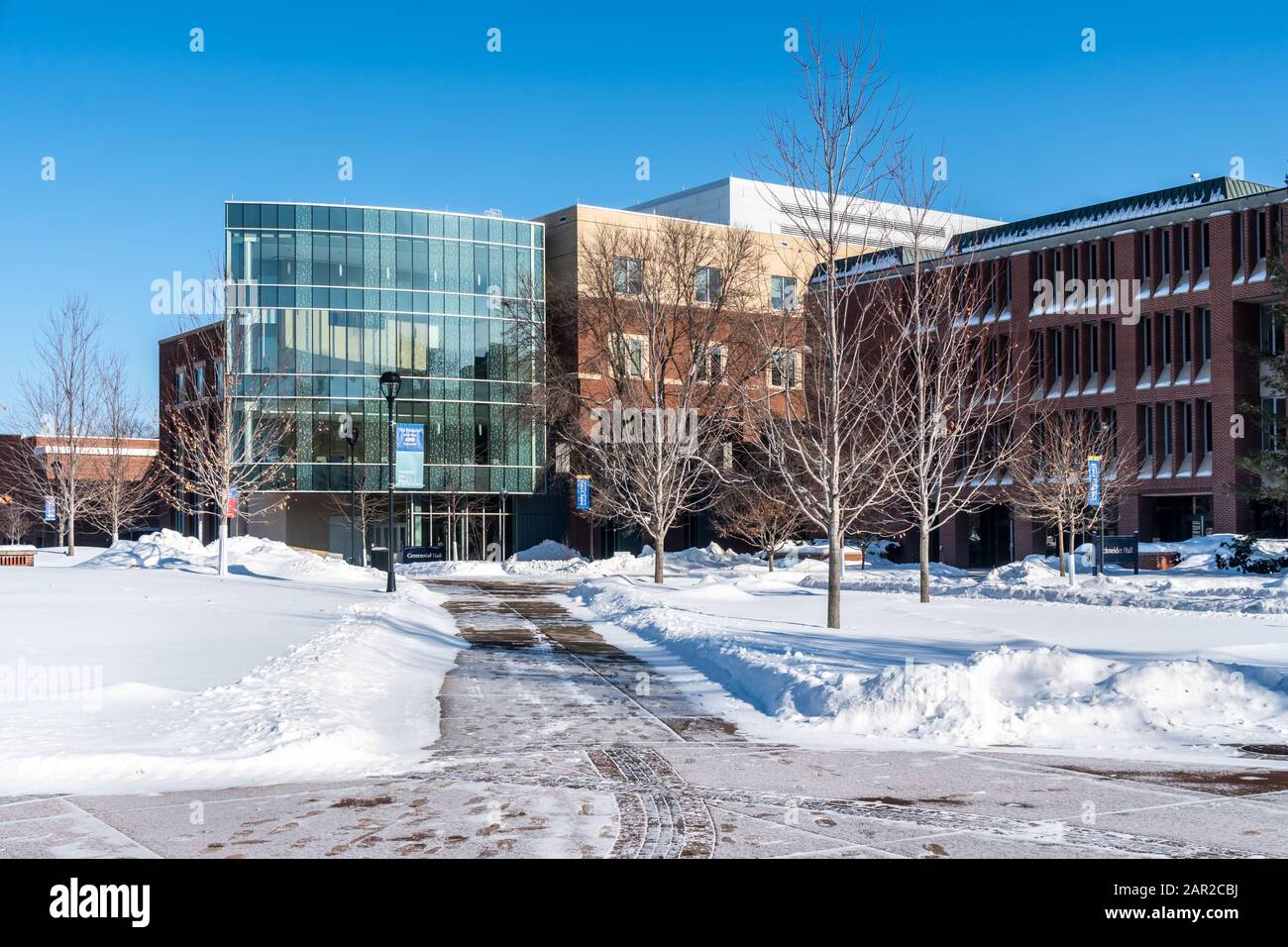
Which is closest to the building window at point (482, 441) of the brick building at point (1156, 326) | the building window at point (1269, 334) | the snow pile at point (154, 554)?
the snow pile at point (154, 554)

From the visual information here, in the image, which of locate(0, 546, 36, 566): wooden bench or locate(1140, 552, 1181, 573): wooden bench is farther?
locate(1140, 552, 1181, 573): wooden bench

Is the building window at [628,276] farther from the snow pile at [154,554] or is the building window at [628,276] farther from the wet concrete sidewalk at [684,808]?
the wet concrete sidewalk at [684,808]

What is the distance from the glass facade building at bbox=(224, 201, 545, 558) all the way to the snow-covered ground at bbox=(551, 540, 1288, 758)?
34.8 m

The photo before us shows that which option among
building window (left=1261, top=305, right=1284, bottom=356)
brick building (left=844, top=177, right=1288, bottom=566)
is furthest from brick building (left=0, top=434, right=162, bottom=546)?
building window (left=1261, top=305, right=1284, bottom=356)

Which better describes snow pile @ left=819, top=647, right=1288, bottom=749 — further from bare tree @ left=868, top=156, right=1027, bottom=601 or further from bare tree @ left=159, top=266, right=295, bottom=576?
bare tree @ left=159, top=266, right=295, bottom=576

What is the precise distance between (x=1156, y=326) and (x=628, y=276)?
936 inches

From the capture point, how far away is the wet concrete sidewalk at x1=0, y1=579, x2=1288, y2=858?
22.5 ft

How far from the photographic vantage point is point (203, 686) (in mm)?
12648

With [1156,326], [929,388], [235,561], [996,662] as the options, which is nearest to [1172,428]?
[1156,326]

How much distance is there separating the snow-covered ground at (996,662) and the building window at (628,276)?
1711 cm

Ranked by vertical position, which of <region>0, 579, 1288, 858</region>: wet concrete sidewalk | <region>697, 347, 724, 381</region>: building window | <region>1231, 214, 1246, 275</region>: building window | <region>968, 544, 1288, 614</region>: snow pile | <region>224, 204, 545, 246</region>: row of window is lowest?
<region>968, 544, 1288, 614</region>: snow pile

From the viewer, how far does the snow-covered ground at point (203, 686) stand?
9180 millimetres
